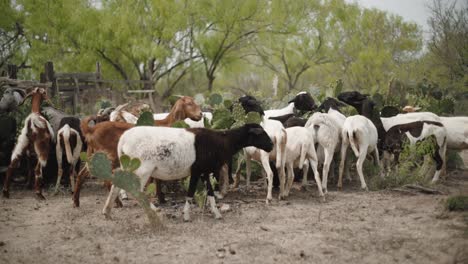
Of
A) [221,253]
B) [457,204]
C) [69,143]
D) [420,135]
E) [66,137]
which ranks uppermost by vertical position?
[420,135]

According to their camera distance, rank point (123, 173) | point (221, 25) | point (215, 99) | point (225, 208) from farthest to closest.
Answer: point (221, 25) < point (215, 99) < point (225, 208) < point (123, 173)

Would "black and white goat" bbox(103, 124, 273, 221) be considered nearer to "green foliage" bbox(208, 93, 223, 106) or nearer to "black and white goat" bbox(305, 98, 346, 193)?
"black and white goat" bbox(305, 98, 346, 193)

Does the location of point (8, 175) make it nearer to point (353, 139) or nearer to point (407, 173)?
point (353, 139)

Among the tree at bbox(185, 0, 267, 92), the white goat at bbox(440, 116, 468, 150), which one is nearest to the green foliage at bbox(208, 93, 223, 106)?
the white goat at bbox(440, 116, 468, 150)

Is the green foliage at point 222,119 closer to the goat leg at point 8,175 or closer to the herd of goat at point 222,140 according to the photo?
the herd of goat at point 222,140

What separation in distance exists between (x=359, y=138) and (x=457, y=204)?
3.04 m

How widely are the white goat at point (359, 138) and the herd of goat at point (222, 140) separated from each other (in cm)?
2

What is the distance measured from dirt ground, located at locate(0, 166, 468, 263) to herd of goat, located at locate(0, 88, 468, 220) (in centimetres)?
45

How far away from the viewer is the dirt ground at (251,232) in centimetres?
615

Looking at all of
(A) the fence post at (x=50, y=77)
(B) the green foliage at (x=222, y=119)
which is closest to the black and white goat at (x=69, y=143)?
(B) the green foliage at (x=222, y=119)

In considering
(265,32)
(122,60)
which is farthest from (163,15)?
(265,32)

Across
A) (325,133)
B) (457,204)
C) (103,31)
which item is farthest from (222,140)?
(103,31)

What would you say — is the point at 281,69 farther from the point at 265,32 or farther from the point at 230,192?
the point at 230,192

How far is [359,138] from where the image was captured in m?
10.4
